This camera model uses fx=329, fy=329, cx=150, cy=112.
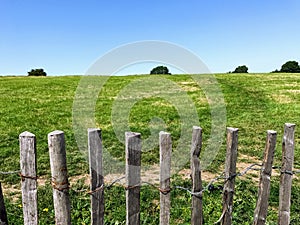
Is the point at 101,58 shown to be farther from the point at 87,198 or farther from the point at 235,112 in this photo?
the point at 235,112

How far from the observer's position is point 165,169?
9.09 ft

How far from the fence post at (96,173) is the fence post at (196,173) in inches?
31.4

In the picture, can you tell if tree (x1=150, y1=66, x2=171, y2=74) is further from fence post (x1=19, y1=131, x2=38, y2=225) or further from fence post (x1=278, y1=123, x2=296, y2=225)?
fence post (x1=19, y1=131, x2=38, y2=225)

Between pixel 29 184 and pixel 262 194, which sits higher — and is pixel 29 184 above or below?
above

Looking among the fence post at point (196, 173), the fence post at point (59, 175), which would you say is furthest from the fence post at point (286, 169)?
the fence post at point (59, 175)

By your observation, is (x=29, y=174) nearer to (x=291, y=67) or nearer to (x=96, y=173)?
(x=96, y=173)

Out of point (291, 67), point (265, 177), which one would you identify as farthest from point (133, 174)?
point (291, 67)

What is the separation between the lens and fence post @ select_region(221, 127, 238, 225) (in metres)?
2.88

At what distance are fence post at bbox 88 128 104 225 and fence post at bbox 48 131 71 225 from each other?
209 mm

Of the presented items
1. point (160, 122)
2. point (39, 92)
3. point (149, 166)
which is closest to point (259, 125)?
point (160, 122)

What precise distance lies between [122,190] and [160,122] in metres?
5.07

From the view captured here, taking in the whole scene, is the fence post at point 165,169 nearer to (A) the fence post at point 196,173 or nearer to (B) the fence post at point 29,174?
(A) the fence post at point 196,173

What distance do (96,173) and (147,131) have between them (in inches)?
239

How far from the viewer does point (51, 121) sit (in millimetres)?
9852
